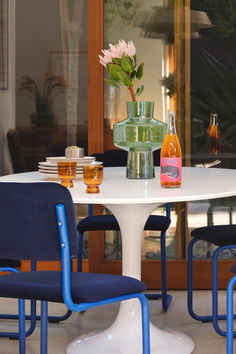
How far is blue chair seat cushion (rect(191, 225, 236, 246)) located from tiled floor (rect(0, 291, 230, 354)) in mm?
482

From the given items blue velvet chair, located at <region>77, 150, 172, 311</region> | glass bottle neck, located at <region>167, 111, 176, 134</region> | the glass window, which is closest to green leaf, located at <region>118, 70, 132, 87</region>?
glass bottle neck, located at <region>167, 111, 176, 134</region>

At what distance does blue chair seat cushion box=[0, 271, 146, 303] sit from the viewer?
6.91ft

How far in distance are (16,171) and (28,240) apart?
216cm

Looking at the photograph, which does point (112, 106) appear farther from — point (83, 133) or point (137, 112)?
point (137, 112)

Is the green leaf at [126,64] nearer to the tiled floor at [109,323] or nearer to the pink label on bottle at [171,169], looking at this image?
the pink label on bottle at [171,169]

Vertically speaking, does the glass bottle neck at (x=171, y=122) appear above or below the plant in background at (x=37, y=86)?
below

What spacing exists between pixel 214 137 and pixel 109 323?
1427 millimetres

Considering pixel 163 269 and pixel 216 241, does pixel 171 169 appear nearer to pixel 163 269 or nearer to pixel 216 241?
pixel 216 241

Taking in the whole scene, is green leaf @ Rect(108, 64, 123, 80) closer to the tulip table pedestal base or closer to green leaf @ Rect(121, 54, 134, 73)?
green leaf @ Rect(121, 54, 134, 73)

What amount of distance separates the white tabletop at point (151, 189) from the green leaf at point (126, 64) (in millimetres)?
478

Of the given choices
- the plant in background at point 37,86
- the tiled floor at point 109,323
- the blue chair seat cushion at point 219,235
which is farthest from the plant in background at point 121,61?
the plant in background at point 37,86

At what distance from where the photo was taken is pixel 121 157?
3680 mm

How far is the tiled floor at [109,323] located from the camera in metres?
3.07

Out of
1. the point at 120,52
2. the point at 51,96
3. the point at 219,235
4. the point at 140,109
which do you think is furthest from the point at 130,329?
the point at 51,96
